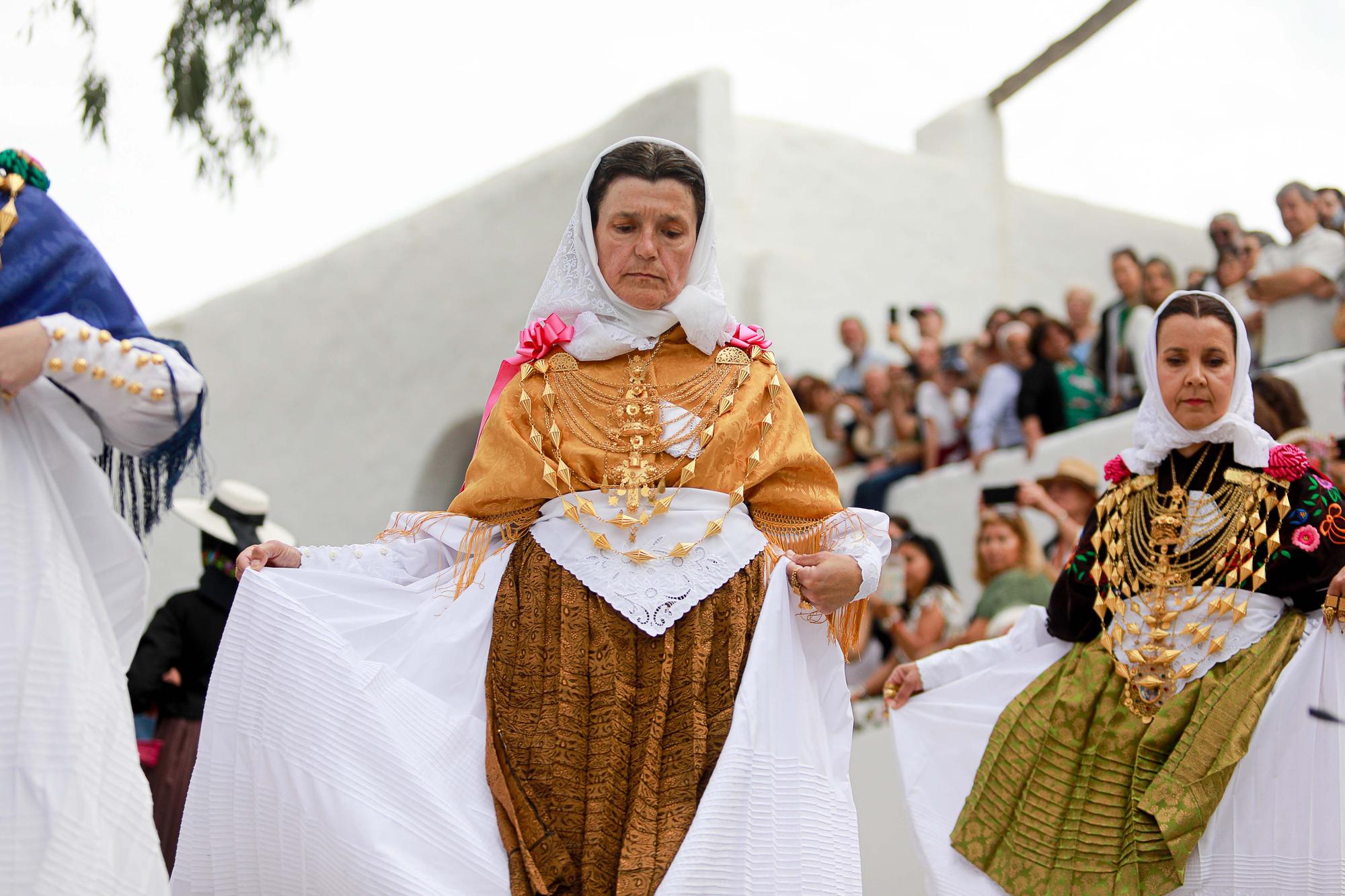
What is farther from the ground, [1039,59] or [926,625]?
[1039,59]

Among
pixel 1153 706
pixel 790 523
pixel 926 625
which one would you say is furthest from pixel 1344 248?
pixel 790 523

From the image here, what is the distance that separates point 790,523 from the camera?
10.4 feet

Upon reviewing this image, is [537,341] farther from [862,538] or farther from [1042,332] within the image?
[1042,332]

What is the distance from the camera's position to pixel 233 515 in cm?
636

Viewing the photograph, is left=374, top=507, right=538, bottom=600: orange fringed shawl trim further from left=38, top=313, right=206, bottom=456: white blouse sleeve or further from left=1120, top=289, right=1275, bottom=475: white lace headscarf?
left=1120, top=289, right=1275, bottom=475: white lace headscarf

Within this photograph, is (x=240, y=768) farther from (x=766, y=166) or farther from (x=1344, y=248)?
(x=766, y=166)

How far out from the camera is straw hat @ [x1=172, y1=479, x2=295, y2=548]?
6191 mm

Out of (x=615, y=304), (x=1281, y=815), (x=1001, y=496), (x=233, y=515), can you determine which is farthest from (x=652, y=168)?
(x=1001, y=496)

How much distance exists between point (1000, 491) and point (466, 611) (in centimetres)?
582

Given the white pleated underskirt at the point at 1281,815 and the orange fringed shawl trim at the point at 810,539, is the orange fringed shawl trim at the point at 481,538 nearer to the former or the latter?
the orange fringed shawl trim at the point at 810,539

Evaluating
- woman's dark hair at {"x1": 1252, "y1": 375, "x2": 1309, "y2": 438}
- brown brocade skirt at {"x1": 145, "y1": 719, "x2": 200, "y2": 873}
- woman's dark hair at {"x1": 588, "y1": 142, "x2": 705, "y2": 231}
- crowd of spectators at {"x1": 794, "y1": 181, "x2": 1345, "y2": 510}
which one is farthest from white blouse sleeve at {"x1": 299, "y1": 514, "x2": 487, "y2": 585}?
crowd of spectators at {"x1": 794, "y1": 181, "x2": 1345, "y2": 510}

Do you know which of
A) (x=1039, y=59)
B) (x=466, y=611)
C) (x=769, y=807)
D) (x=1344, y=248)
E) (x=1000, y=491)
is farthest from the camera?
Answer: (x=1039, y=59)

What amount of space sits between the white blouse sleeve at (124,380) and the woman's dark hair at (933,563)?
659 cm

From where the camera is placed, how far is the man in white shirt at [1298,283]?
296 inches
